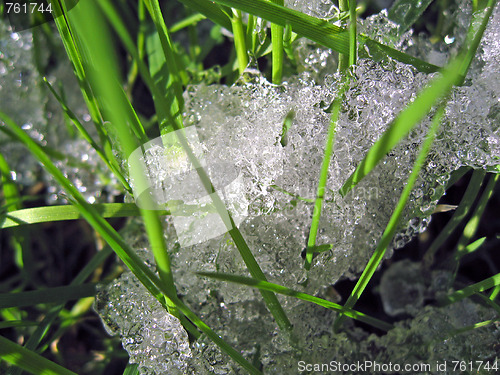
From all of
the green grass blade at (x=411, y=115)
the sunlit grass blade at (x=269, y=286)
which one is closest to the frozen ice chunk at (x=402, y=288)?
the sunlit grass blade at (x=269, y=286)

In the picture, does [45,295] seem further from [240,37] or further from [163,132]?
[240,37]

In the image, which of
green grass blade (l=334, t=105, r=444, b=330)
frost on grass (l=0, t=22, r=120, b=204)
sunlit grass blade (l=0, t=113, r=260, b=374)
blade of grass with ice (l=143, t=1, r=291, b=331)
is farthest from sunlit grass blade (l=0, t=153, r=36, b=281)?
green grass blade (l=334, t=105, r=444, b=330)

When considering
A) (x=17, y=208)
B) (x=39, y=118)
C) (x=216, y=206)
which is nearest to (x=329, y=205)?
(x=216, y=206)

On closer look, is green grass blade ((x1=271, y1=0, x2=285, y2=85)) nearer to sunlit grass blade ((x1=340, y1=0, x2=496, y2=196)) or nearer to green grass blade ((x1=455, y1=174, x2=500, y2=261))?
sunlit grass blade ((x1=340, y1=0, x2=496, y2=196))

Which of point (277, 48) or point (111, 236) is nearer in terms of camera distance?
point (111, 236)

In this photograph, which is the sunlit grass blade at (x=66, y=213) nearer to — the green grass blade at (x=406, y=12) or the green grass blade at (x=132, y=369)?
the green grass blade at (x=132, y=369)
